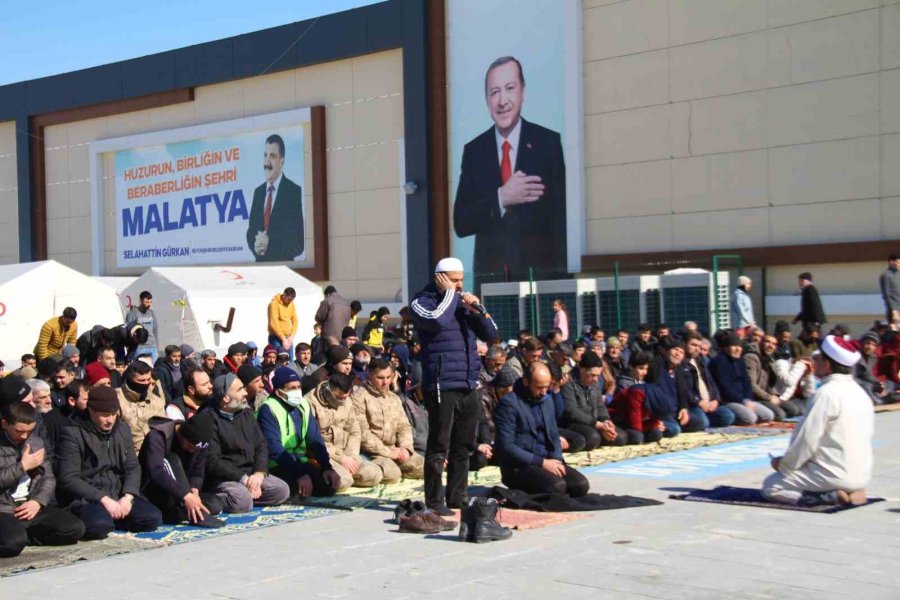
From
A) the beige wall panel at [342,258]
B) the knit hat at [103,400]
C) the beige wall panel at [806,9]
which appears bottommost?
the knit hat at [103,400]

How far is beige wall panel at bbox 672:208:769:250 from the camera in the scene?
947 inches

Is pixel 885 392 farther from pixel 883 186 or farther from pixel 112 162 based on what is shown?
pixel 112 162

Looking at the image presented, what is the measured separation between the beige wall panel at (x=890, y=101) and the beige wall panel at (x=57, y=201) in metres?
26.2

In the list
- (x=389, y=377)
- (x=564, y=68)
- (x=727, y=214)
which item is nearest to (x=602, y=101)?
(x=564, y=68)

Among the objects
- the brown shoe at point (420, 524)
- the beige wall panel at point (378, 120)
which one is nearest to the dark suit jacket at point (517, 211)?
the beige wall panel at point (378, 120)

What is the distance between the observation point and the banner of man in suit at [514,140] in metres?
27.0

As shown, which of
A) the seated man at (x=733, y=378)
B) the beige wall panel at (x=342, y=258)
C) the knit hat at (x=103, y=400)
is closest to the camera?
the knit hat at (x=103, y=400)

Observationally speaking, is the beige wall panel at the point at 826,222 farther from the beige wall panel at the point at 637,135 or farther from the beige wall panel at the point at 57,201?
the beige wall panel at the point at 57,201

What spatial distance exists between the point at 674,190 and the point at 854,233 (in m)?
3.97

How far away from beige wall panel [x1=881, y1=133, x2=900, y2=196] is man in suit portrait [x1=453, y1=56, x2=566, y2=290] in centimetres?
712

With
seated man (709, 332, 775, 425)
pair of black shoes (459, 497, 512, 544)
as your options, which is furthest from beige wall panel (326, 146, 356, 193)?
pair of black shoes (459, 497, 512, 544)

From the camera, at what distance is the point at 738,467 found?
468 inches

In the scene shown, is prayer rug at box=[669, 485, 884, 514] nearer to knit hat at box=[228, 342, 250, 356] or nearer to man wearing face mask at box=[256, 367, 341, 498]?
man wearing face mask at box=[256, 367, 341, 498]

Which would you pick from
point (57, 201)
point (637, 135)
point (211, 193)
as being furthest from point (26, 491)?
point (57, 201)
